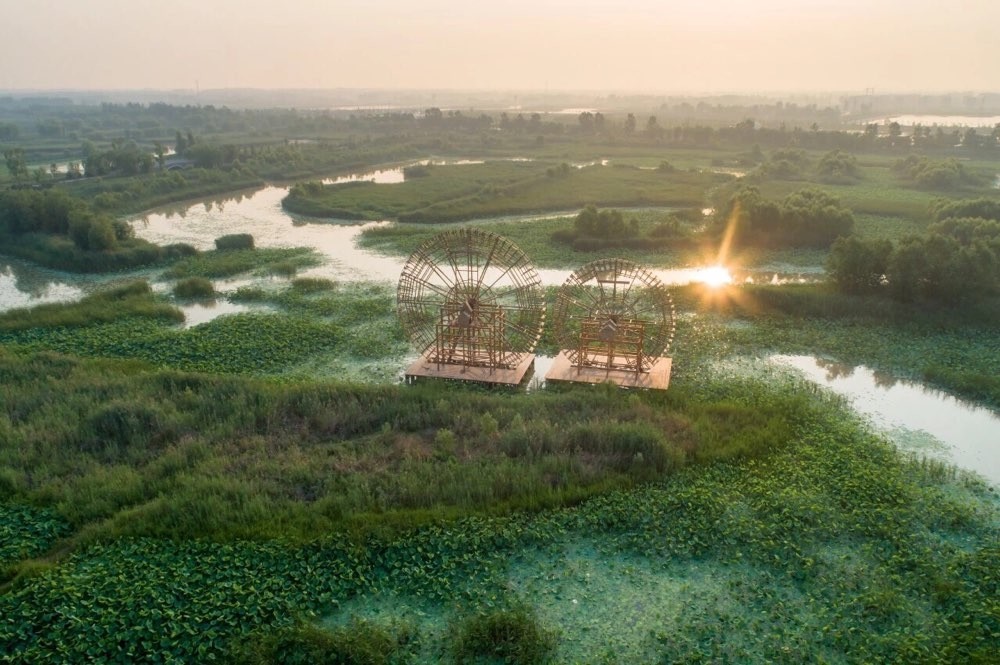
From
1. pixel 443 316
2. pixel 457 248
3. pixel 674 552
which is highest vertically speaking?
pixel 457 248

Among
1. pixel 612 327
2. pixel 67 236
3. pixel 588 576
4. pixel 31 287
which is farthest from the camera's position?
pixel 67 236

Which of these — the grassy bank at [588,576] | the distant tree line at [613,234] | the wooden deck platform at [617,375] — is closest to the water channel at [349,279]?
the wooden deck platform at [617,375]

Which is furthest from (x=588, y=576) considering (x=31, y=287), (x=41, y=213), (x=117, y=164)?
(x=117, y=164)

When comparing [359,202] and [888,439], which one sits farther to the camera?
[359,202]

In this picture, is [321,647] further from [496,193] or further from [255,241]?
[496,193]

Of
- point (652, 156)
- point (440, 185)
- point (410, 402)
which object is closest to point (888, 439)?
point (410, 402)

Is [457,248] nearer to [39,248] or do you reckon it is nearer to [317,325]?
[317,325]
